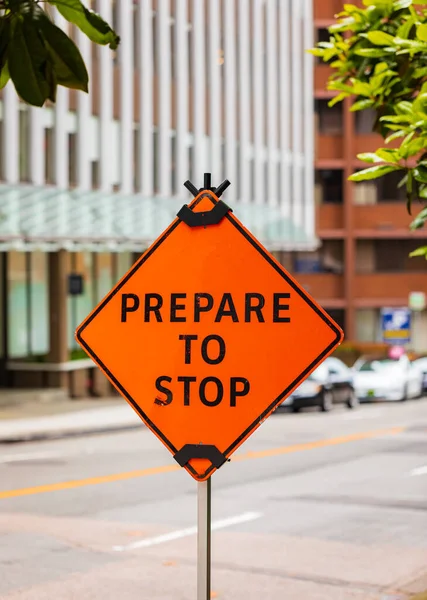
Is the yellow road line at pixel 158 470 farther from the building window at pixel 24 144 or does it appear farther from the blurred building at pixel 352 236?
the blurred building at pixel 352 236

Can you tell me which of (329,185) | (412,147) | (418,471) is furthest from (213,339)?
(329,185)

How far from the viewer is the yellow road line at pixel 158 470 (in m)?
16.0

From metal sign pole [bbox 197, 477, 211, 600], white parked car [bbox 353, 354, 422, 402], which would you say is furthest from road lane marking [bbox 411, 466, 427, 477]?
white parked car [bbox 353, 354, 422, 402]

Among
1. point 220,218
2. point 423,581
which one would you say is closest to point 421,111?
point 220,218

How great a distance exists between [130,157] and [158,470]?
2179cm

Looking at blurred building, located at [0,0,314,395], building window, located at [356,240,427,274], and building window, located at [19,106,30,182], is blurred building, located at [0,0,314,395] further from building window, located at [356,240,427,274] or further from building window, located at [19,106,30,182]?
building window, located at [356,240,427,274]

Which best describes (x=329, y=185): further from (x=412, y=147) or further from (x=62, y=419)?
(x=412, y=147)

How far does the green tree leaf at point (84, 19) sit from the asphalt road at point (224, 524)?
6.46 metres

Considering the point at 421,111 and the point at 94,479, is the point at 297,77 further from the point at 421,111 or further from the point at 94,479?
the point at 421,111

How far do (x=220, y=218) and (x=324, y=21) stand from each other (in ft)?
204

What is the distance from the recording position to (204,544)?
17.5 feet

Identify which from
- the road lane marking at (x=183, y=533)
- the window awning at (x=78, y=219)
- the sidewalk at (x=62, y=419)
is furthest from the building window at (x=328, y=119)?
the road lane marking at (x=183, y=533)

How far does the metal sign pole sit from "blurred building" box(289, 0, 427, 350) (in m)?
60.8

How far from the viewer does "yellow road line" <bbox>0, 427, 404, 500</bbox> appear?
15987 millimetres
